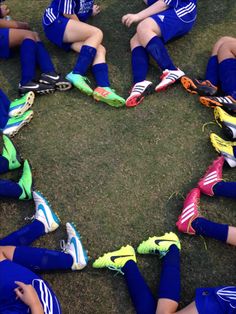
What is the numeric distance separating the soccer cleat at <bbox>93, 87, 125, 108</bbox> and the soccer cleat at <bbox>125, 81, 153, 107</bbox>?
6cm

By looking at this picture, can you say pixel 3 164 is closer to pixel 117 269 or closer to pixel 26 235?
pixel 26 235

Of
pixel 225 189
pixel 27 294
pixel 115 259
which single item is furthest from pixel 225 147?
pixel 27 294

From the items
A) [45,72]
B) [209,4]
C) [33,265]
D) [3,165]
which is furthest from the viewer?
[209,4]

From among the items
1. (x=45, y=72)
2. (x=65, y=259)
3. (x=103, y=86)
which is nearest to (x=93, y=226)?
(x=65, y=259)

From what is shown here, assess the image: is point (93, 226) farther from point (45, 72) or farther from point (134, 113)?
point (45, 72)

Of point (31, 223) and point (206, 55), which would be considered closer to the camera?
point (31, 223)

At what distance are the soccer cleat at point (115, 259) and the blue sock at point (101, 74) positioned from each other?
4.61ft

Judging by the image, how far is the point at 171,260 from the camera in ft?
7.69

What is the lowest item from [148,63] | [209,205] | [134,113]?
[209,205]

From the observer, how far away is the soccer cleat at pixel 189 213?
97.8 inches

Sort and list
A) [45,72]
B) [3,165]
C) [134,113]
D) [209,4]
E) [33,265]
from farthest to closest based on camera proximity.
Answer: [209,4] < [45,72] < [134,113] < [3,165] < [33,265]

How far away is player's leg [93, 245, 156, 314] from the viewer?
2.21 m

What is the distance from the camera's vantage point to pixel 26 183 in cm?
271

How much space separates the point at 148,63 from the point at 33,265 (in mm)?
1948
